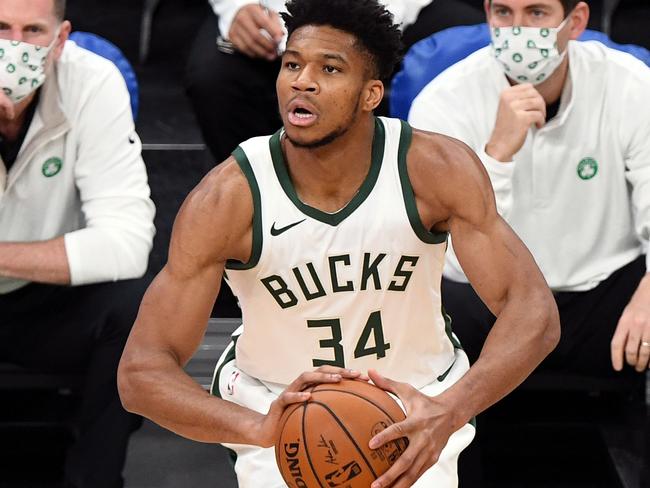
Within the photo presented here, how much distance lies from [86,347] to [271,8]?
1.10 meters

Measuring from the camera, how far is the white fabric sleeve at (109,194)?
3.32 meters

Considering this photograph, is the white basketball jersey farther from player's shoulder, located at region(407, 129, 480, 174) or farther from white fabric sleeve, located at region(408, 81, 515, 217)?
white fabric sleeve, located at region(408, 81, 515, 217)

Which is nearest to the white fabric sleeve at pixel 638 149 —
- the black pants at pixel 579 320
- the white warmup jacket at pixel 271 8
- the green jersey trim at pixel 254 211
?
the black pants at pixel 579 320

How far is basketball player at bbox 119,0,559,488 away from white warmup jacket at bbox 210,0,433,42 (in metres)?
1.17

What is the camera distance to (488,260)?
2684 millimetres

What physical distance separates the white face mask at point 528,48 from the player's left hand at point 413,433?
1.28m

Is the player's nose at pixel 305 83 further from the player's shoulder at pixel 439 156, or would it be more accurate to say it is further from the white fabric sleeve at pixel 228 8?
the white fabric sleeve at pixel 228 8

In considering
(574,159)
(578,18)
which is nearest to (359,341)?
(574,159)

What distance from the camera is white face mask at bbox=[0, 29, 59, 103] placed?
3268mm

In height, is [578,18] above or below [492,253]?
above

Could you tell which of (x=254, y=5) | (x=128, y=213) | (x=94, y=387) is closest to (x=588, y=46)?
(x=254, y=5)

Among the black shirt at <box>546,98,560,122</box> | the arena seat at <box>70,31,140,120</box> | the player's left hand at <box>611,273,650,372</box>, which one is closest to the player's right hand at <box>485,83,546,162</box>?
the black shirt at <box>546,98,560,122</box>

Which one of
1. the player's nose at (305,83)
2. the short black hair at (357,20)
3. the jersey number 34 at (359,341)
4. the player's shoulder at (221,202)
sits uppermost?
the short black hair at (357,20)

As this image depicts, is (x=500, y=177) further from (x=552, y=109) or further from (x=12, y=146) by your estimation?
(x=12, y=146)
